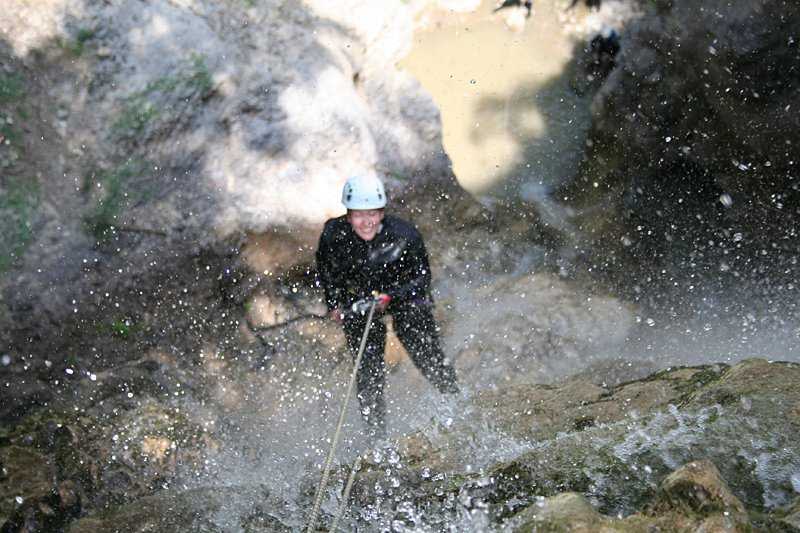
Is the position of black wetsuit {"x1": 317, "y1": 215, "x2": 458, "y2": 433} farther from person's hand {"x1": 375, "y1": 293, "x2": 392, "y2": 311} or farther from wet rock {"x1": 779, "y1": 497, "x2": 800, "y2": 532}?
wet rock {"x1": 779, "y1": 497, "x2": 800, "y2": 532}

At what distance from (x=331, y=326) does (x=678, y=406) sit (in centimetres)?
346

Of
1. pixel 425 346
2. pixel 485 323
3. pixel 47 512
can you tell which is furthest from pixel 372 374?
pixel 47 512

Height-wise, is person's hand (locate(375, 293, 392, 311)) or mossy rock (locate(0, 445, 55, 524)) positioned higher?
person's hand (locate(375, 293, 392, 311))

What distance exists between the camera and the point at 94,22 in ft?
18.6

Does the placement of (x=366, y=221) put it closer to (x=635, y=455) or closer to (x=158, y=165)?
(x=158, y=165)

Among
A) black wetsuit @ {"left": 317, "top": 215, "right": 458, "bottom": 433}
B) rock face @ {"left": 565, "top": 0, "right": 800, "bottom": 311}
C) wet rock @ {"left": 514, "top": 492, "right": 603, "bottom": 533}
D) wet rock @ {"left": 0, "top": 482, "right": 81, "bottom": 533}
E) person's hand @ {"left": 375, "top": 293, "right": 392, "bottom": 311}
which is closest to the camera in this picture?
wet rock @ {"left": 514, "top": 492, "right": 603, "bottom": 533}

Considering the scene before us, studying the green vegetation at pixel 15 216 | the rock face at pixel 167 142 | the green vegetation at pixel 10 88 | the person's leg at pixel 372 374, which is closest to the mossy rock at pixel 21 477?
the rock face at pixel 167 142

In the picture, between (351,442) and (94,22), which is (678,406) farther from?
(94,22)

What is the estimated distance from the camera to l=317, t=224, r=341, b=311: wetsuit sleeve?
510 cm

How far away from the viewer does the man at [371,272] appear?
488 cm

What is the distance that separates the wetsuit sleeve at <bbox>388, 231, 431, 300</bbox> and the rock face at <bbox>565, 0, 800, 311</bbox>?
2537 mm

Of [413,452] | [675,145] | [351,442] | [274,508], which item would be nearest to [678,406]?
[413,452]

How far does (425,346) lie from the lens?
596 cm

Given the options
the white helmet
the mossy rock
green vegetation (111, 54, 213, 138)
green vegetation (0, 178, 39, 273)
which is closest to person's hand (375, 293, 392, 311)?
the white helmet
